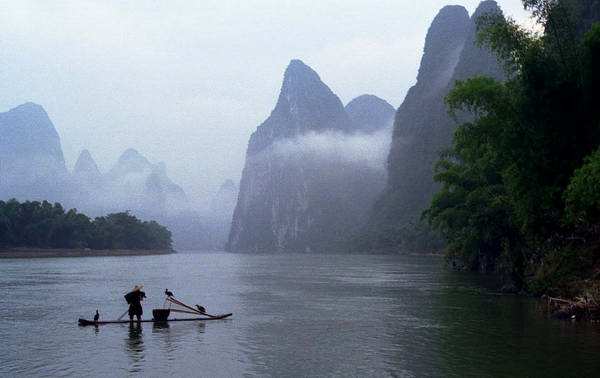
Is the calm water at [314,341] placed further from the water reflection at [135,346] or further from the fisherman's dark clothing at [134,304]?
the fisherman's dark clothing at [134,304]

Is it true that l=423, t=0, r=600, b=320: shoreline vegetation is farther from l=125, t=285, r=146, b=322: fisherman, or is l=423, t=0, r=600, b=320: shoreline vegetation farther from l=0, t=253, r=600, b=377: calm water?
l=125, t=285, r=146, b=322: fisherman

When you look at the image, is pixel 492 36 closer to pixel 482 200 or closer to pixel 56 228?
pixel 482 200

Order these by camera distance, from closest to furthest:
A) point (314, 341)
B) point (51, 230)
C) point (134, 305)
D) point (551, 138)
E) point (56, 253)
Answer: point (314, 341) < point (134, 305) < point (551, 138) < point (51, 230) < point (56, 253)

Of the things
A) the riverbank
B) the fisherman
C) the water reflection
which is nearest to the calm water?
the water reflection

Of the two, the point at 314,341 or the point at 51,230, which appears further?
the point at 51,230

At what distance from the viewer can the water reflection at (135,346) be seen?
16.3 meters

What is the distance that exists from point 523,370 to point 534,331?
644 centimetres

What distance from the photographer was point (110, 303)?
33.2 meters

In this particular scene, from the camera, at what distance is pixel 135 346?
19219 millimetres

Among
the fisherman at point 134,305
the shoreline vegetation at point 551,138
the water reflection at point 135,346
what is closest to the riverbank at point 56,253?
the fisherman at point 134,305

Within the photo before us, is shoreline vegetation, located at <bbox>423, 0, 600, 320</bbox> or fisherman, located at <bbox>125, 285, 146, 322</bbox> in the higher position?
shoreline vegetation, located at <bbox>423, 0, 600, 320</bbox>

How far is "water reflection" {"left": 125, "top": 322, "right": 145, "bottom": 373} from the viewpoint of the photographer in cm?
1633

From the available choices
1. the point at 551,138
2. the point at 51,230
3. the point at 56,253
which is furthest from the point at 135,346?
the point at 56,253

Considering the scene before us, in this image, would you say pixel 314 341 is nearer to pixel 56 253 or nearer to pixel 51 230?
pixel 51 230
